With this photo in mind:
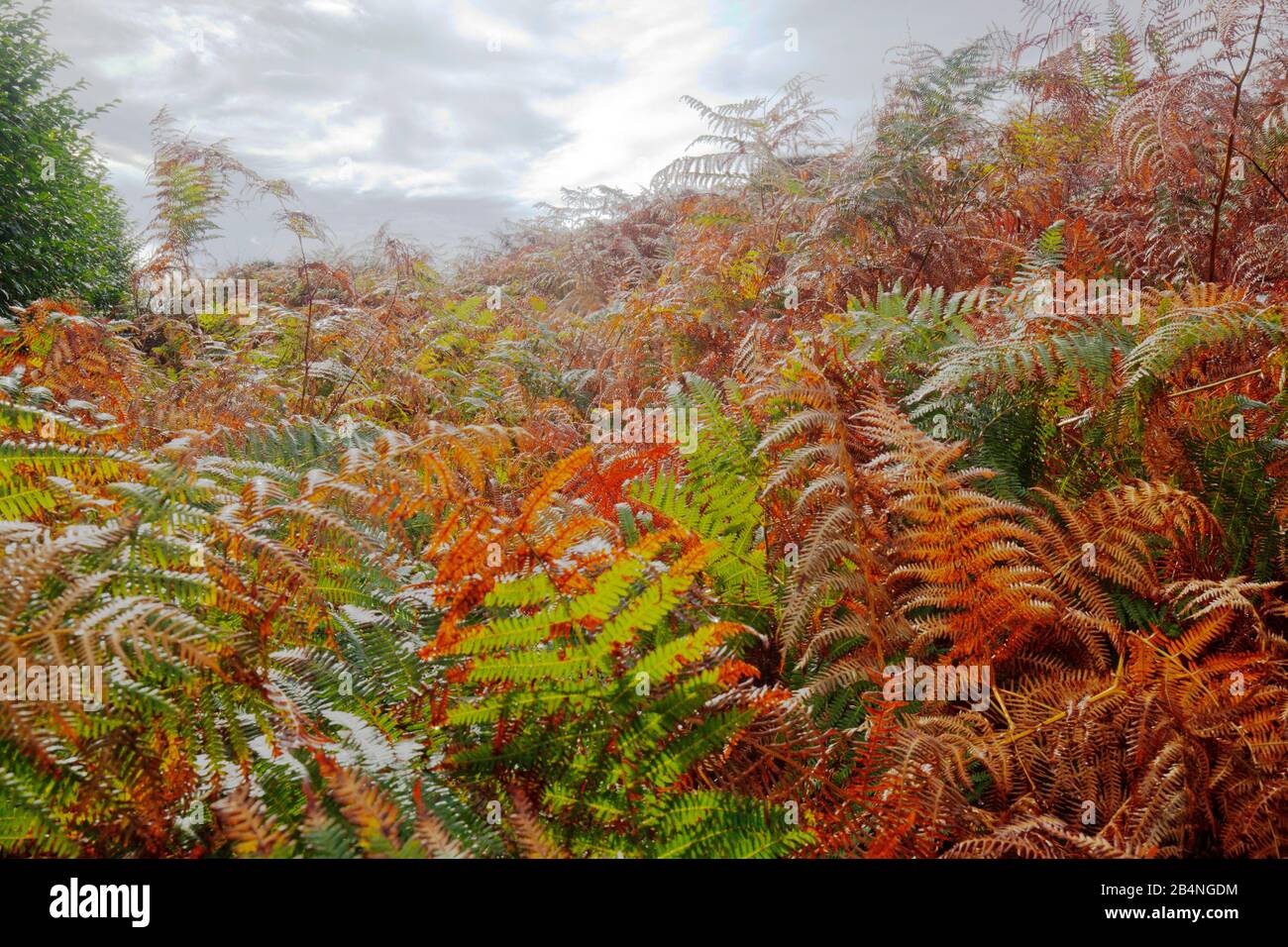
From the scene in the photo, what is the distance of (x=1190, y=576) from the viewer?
195 cm

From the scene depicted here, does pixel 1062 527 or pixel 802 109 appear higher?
pixel 802 109

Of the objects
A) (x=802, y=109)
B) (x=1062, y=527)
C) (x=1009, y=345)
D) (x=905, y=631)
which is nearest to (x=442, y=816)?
(x=905, y=631)

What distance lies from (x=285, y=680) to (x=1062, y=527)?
197 centimetres

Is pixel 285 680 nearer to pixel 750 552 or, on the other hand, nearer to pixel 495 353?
pixel 750 552

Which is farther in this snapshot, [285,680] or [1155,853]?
[285,680]

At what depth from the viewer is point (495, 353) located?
5.09m

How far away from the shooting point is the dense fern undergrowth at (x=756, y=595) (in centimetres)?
121

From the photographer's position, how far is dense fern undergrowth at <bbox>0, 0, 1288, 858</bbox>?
1213 millimetres

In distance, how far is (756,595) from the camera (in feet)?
6.93

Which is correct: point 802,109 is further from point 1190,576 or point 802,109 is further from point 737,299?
point 1190,576
